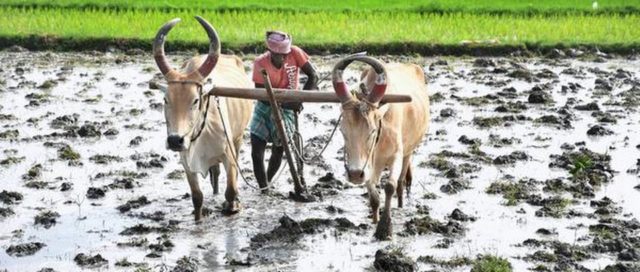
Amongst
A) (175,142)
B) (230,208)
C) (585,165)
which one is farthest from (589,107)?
(175,142)

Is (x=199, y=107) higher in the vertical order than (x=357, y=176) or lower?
higher

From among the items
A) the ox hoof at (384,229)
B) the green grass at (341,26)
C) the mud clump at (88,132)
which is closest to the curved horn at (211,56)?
the ox hoof at (384,229)

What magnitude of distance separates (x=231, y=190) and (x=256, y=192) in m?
1.06

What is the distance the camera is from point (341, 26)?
1853 centimetres

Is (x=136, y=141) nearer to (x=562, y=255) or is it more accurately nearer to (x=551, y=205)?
(x=551, y=205)

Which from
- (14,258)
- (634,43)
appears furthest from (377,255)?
(634,43)

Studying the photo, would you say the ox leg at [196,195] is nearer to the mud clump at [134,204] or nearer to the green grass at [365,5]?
the mud clump at [134,204]

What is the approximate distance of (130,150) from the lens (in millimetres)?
10891

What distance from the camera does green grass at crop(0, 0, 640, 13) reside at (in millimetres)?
20547

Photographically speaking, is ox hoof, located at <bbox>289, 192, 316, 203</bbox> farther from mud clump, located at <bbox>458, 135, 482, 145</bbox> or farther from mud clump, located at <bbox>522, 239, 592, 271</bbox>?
A: mud clump, located at <bbox>458, 135, 482, 145</bbox>

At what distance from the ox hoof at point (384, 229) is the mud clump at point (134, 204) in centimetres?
218

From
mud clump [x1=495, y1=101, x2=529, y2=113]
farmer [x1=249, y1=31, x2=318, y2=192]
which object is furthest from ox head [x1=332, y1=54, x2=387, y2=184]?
mud clump [x1=495, y1=101, x2=529, y2=113]

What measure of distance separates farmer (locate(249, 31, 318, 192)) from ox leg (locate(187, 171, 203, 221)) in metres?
0.68

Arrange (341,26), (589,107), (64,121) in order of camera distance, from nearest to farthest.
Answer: (64,121)
(589,107)
(341,26)
